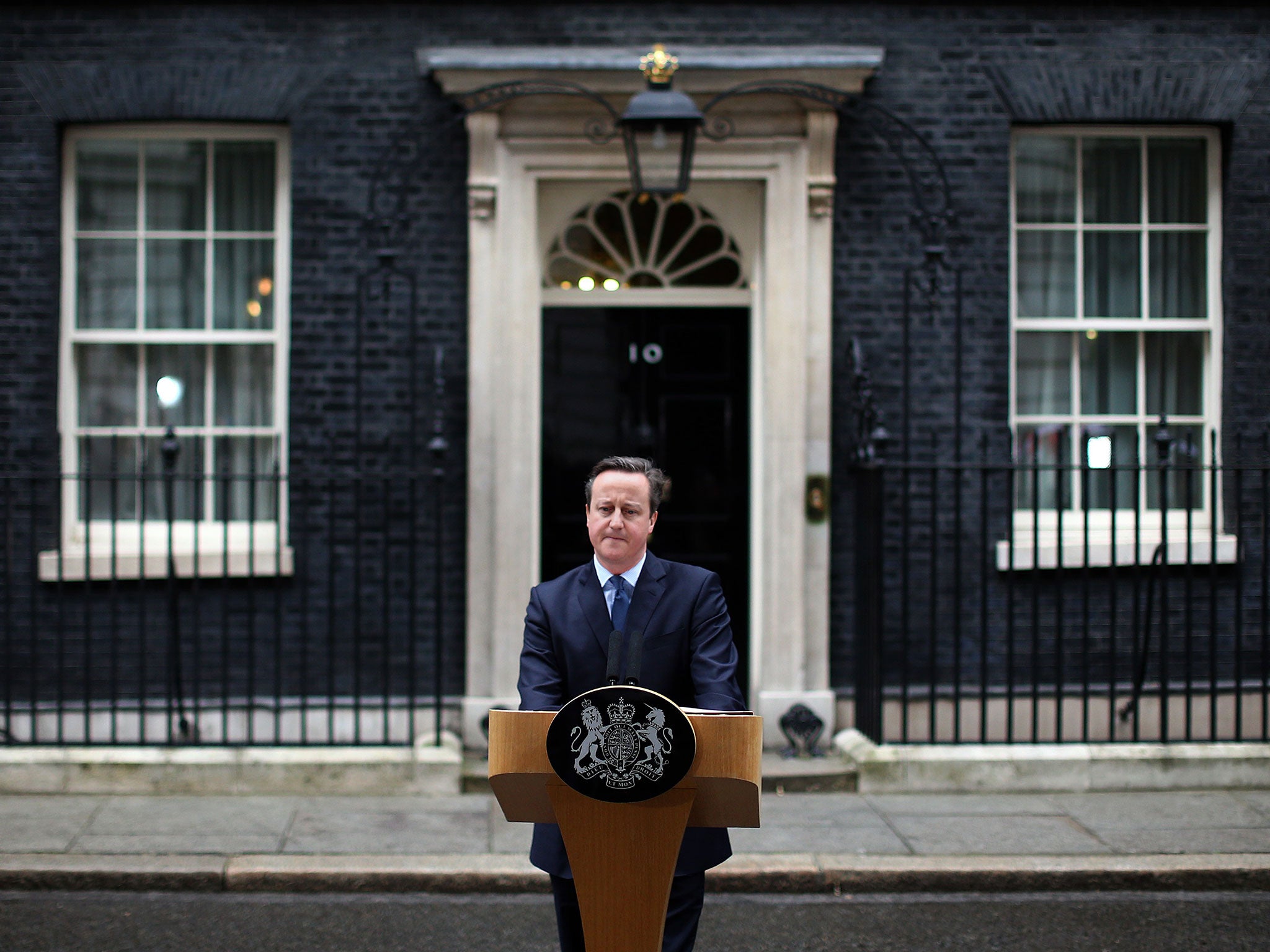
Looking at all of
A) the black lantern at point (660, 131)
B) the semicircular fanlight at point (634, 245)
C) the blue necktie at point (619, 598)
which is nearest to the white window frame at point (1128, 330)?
the semicircular fanlight at point (634, 245)

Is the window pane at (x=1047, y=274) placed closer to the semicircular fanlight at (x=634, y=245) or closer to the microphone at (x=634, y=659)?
the semicircular fanlight at (x=634, y=245)

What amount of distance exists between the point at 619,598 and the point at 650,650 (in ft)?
0.54

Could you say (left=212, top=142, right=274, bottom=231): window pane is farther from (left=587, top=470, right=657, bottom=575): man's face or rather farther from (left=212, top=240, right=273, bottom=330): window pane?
(left=587, top=470, right=657, bottom=575): man's face

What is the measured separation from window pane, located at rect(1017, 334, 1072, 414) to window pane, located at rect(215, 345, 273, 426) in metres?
4.55

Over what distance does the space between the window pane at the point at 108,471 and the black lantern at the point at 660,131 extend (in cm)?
340

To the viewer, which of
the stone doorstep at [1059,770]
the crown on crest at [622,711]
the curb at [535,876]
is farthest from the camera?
the stone doorstep at [1059,770]

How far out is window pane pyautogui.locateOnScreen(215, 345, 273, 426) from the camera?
24.9ft

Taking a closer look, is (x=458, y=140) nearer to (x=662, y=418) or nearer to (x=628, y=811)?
(x=662, y=418)

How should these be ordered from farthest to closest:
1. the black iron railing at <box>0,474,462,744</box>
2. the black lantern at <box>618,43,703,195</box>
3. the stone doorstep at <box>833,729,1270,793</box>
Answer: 1. the black iron railing at <box>0,474,462,744</box>
2. the stone doorstep at <box>833,729,1270,793</box>
3. the black lantern at <box>618,43,703,195</box>

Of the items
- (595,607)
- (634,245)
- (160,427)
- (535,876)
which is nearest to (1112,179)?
(634,245)

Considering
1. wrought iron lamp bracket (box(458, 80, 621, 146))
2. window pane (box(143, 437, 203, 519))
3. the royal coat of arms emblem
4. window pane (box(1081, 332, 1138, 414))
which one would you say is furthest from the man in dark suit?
window pane (box(1081, 332, 1138, 414))

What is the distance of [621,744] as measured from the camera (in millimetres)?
2721

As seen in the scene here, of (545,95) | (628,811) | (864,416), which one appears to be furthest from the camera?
(545,95)

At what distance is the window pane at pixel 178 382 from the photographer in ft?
24.8
